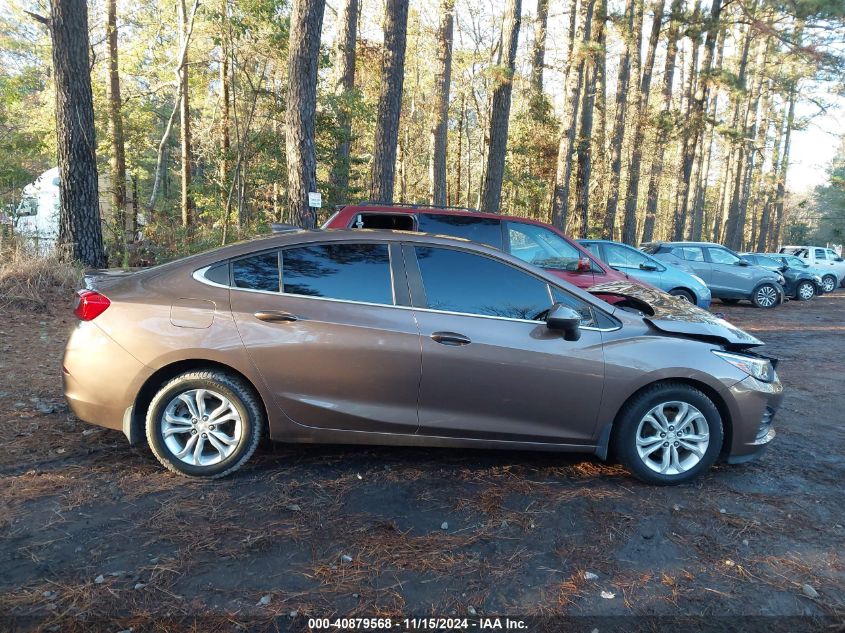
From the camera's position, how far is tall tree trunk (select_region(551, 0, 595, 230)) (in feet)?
61.0

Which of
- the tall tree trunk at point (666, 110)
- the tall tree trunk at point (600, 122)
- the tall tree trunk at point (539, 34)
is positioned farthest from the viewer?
the tall tree trunk at point (666, 110)

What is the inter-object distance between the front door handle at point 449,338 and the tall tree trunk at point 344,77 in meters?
12.2

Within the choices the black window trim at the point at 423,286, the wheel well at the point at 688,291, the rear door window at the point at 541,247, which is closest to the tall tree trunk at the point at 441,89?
the wheel well at the point at 688,291

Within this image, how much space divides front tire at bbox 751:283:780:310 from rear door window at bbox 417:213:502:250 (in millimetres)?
11671

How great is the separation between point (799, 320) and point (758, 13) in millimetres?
12434

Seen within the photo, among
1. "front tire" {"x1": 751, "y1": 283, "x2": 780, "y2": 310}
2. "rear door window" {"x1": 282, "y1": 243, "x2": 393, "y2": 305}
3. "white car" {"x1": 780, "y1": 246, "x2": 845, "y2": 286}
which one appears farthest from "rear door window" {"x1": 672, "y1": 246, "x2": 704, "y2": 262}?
"rear door window" {"x1": 282, "y1": 243, "x2": 393, "y2": 305}

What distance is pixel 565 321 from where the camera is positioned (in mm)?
3775

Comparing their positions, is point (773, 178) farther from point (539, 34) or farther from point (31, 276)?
point (31, 276)

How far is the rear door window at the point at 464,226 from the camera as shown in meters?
7.25

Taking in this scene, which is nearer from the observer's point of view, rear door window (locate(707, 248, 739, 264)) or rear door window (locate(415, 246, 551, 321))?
rear door window (locate(415, 246, 551, 321))

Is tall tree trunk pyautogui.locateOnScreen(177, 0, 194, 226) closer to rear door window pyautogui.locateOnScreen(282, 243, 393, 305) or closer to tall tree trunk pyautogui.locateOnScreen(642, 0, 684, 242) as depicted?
rear door window pyautogui.locateOnScreen(282, 243, 393, 305)

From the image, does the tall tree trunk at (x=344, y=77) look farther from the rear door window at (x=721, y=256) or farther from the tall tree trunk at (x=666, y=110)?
the tall tree trunk at (x=666, y=110)

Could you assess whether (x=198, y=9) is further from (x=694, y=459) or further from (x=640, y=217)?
(x=640, y=217)

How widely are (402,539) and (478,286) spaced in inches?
66.9
